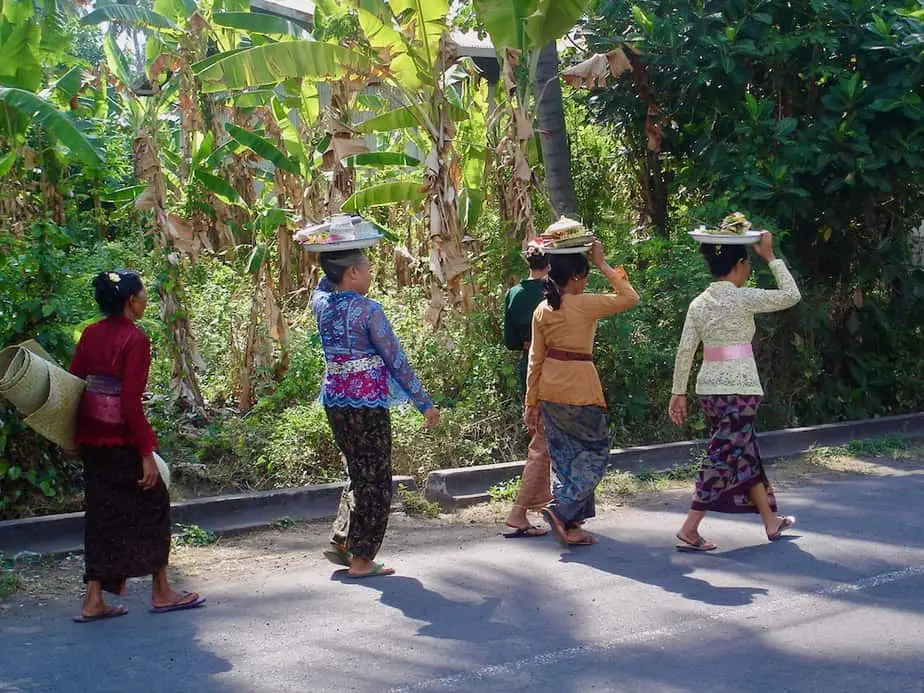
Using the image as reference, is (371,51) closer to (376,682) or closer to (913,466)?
(913,466)

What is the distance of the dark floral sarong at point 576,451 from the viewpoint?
22.6 feet

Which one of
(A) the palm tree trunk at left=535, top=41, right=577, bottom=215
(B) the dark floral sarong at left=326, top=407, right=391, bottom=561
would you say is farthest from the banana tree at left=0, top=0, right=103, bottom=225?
(B) the dark floral sarong at left=326, top=407, right=391, bottom=561

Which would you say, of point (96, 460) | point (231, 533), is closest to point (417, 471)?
point (231, 533)

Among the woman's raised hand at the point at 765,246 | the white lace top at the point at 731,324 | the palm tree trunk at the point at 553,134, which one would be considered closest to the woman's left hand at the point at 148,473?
the white lace top at the point at 731,324

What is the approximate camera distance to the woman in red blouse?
5.61 metres

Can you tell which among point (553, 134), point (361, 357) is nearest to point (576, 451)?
point (361, 357)

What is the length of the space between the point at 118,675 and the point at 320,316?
2277 millimetres

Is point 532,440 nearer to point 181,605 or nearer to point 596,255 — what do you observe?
point 596,255

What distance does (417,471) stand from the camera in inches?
344

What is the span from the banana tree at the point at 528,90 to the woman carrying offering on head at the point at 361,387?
168 inches

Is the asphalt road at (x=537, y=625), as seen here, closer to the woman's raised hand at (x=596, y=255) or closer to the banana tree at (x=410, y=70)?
the woman's raised hand at (x=596, y=255)

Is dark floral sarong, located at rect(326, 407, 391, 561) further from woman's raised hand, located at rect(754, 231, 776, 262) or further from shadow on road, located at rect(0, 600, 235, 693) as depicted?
woman's raised hand, located at rect(754, 231, 776, 262)

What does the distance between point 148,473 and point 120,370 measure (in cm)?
52

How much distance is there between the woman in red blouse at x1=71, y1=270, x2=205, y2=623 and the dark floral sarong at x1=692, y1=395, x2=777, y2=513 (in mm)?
3134
